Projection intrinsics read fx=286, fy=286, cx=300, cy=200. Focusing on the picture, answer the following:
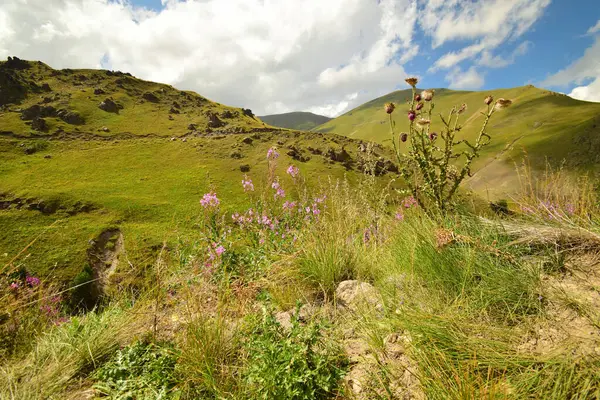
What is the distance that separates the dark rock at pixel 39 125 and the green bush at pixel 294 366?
3482 inches

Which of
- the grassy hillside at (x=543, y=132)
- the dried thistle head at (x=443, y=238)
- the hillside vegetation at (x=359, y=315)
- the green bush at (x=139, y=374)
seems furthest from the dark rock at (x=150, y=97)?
the dried thistle head at (x=443, y=238)

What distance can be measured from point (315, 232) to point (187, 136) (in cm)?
7606

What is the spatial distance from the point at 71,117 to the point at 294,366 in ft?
310

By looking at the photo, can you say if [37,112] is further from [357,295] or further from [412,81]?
[357,295]

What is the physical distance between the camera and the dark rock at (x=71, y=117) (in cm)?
7219

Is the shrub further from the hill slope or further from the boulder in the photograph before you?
the hill slope

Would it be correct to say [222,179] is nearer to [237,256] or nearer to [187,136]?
[187,136]

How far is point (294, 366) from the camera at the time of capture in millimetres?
1950

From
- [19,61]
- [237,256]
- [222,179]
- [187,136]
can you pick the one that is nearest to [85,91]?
[19,61]

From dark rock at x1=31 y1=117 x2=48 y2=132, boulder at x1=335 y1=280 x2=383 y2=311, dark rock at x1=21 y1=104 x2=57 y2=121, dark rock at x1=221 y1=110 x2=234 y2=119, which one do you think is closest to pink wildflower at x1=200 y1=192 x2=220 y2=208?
boulder at x1=335 y1=280 x2=383 y2=311

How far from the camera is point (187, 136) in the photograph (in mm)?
72438

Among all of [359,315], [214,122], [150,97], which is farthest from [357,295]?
[150,97]

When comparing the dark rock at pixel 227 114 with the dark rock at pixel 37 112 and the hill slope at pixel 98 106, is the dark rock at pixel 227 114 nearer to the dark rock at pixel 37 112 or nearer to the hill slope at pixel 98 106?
the hill slope at pixel 98 106

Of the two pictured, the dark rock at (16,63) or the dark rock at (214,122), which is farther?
the dark rock at (16,63)
